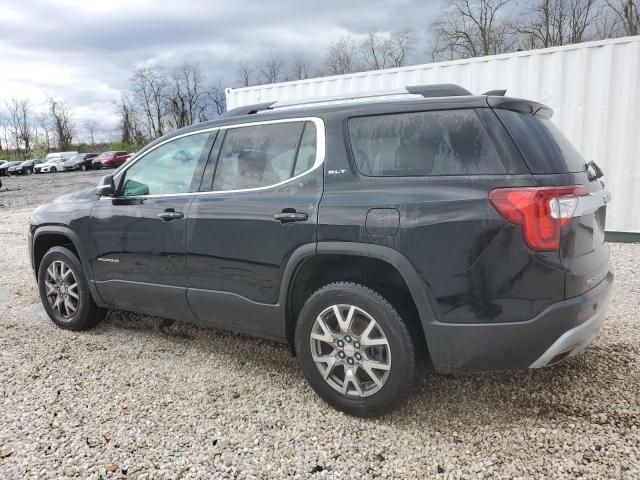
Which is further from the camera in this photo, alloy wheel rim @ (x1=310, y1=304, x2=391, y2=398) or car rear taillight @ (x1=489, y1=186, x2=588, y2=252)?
alloy wheel rim @ (x1=310, y1=304, x2=391, y2=398)

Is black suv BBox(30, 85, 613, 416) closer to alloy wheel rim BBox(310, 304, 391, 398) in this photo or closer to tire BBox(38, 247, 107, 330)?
alloy wheel rim BBox(310, 304, 391, 398)

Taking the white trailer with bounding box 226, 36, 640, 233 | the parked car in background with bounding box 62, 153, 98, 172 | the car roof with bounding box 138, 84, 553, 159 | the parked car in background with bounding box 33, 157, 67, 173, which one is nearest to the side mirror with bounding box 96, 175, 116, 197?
the car roof with bounding box 138, 84, 553, 159

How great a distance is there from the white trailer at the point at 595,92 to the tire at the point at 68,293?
6.38 metres

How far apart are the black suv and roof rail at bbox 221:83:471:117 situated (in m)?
0.02

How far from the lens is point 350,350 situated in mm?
2736

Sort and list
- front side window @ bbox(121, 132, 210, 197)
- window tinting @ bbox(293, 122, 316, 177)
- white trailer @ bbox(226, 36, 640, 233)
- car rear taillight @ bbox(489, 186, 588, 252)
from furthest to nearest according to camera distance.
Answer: white trailer @ bbox(226, 36, 640, 233)
front side window @ bbox(121, 132, 210, 197)
window tinting @ bbox(293, 122, 316, 177)
car rear taillight @ bbox(489, 186, 588, 252)

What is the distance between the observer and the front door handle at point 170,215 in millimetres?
3408

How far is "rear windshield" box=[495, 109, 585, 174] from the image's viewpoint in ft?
7.94

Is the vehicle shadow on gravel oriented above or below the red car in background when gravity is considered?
below

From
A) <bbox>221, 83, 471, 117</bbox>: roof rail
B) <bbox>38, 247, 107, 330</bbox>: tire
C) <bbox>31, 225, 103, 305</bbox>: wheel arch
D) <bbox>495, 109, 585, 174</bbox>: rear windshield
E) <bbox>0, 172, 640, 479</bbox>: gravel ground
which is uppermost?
<bbox>221, 83, 471, 117</bbox>: roof rail

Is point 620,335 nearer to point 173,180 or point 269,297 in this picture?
point 269,297

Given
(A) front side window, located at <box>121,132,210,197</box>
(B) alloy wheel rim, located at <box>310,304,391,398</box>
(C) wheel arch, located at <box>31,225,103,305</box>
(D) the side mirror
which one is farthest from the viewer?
(C) wheel arch, located at <box>31,225,103,305</box>

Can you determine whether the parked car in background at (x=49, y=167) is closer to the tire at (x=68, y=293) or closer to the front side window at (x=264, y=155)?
the tire at (x=68, y=293)

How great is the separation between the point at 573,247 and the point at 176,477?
2.21 meters
